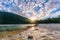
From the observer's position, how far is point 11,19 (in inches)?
113

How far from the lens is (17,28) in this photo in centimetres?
287

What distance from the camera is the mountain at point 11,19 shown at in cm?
286

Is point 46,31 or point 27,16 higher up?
point 27,16

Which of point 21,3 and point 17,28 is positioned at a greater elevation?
point 21,3

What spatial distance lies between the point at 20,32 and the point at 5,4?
0.43 meters

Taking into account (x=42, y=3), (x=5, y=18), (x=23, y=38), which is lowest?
(x=23, y=38)

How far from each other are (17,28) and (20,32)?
0.23 feet

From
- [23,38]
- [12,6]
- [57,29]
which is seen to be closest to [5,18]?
[12,6]

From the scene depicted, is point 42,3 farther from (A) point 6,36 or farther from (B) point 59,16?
(A) point 6,36

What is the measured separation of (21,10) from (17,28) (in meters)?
0.25

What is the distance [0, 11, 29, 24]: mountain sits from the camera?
2.86 m

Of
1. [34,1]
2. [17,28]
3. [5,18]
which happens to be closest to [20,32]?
[17,28]

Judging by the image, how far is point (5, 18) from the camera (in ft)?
9.45

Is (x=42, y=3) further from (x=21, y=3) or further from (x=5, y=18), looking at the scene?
(x=5, y=18)
